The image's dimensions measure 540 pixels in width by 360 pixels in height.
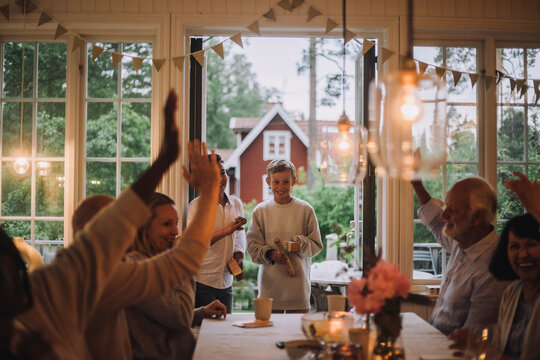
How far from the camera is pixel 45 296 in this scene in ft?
3.28

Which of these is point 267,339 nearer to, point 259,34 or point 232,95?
point 259,34

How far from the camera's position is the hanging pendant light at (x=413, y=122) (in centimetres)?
155

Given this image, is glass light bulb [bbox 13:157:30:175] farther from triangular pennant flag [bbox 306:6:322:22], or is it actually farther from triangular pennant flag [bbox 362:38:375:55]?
triangular pennant flag [bbox 362:38:375:55]

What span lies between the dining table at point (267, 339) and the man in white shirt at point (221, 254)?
35.3 inches

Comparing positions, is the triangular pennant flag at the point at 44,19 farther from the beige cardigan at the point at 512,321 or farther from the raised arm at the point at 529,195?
the beige cardigan at the point at 512,321

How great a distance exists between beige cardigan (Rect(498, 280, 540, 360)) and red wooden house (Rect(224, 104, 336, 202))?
10655mm

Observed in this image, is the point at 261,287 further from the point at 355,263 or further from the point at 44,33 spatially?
the point at 44,33

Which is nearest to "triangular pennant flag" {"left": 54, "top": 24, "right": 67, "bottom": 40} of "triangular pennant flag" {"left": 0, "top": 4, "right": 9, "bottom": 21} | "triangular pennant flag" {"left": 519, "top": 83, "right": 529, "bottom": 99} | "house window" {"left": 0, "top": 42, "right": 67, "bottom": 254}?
"house window" {"left": 0, "top": 42, "right": 67, "bottom": 254}

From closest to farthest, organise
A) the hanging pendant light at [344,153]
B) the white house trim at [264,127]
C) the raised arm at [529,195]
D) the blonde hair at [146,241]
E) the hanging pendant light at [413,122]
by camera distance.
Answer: the hanging pendant light at [413,122] → the raised arm at [529,195] → the blonde hair at [146,241] → the hanging pendant light at [344,153] → the white house trim at [264,127]

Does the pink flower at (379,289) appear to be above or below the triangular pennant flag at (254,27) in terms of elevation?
below

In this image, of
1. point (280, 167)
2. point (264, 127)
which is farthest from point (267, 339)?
point (264, 127)

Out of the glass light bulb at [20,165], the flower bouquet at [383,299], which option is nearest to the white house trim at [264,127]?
the glass light bulb at [20,165]

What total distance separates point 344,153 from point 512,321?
88 cm

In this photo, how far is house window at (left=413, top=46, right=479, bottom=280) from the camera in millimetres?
3898
